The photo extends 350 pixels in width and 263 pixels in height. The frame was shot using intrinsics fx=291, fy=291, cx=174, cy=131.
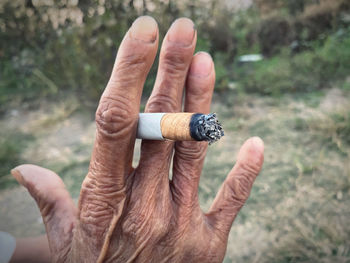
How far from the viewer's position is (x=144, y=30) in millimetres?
924

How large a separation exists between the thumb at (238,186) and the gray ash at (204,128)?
62cm

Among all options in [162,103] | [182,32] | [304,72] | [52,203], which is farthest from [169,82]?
[304,72]

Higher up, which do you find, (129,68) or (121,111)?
(129,68)

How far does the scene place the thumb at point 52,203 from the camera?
3.96 ft

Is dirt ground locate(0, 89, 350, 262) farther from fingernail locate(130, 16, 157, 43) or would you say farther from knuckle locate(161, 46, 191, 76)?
fingernail locate(130, 16, 157, 43)

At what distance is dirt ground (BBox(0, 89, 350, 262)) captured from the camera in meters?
1.85

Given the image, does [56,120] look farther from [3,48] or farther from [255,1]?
[255,1]

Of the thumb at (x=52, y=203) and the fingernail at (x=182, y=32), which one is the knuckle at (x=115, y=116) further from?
the thumb at (x=52, y=203)

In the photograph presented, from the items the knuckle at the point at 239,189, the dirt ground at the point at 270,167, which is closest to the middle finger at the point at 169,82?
the knuckle at the point at 239,189

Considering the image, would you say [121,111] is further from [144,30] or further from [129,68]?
[144,30]

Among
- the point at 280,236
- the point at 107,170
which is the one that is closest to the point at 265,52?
the point at 280,236

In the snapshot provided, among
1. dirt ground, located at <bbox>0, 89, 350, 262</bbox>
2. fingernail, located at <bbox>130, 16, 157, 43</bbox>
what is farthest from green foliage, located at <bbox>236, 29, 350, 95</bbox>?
fingernail, located at <bbox>130, 16, 157, 43</bbox>

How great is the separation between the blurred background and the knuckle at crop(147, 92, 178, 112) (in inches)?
45.8

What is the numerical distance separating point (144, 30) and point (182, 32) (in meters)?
0.20
